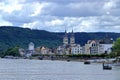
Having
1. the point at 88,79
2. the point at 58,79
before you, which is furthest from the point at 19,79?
the point at 88,79

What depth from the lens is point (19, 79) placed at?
82.9 m

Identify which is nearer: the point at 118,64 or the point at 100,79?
the point at 100,79

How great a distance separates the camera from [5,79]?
82000mm

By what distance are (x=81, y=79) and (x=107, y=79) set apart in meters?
4.64

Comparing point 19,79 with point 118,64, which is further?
point 118,64

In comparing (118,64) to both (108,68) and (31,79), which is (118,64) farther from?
(31,79)

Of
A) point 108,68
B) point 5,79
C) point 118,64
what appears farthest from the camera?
point 118,64

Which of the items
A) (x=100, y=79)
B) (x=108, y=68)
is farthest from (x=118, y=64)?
(x=100, y=79)

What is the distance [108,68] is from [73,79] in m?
49.1

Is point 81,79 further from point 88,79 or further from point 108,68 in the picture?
point 108,68

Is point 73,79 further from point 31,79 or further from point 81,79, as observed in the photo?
point 31,79

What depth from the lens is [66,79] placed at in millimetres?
84875

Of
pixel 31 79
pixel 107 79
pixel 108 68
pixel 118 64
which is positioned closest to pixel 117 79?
pixel 107 79

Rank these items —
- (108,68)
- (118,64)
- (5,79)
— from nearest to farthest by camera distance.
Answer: (5,79), (108,68), (118,64)
